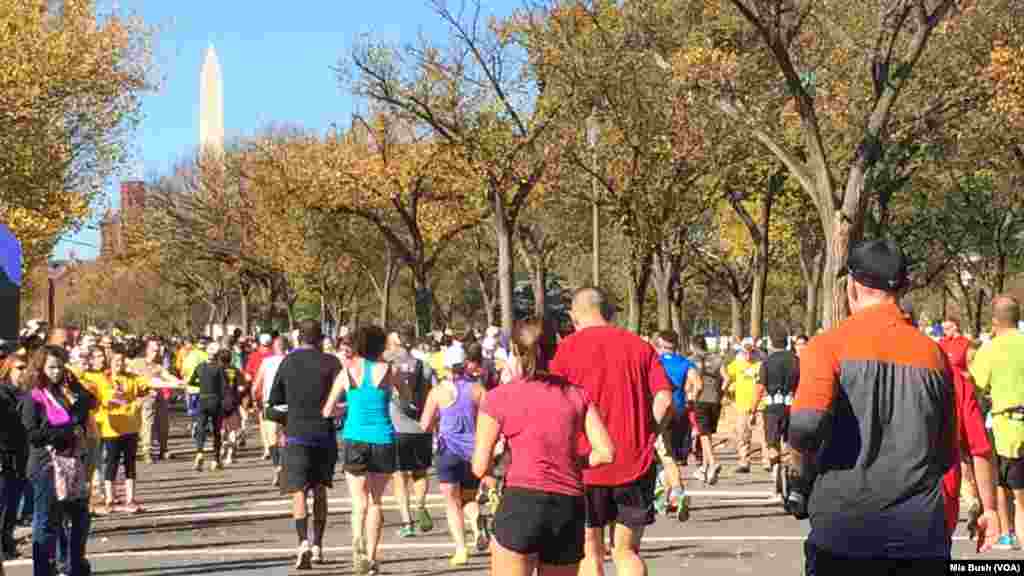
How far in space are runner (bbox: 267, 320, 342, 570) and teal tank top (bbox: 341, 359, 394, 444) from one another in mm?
236

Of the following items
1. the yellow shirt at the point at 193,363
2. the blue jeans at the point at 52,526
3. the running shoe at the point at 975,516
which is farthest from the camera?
the yellow shirt at the point at 193,363

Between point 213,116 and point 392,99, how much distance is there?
106 metres

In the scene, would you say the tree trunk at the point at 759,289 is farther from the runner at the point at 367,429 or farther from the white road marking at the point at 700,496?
the runner at the point at 367,429

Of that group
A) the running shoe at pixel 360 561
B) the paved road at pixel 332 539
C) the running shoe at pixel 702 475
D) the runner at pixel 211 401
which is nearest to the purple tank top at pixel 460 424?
the paved road at pixel 332 539

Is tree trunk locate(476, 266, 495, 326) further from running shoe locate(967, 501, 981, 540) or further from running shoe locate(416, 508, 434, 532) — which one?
running shoe locate(967, 501, 981, 540)

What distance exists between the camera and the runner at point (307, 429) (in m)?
12.6

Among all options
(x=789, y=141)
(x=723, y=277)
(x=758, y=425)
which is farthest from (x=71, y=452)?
(x=723, y=277)

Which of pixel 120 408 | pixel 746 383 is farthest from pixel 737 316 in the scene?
pixel 120 408

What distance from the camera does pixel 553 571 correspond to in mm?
7266

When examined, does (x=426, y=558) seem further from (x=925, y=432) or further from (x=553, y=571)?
Result: (x=925, y=432)

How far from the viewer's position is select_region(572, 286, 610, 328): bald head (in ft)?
29.9

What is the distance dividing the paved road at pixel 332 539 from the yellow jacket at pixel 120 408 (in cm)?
88

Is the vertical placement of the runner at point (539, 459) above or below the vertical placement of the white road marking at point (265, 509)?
above

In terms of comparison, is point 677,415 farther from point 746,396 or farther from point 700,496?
point 746,396
